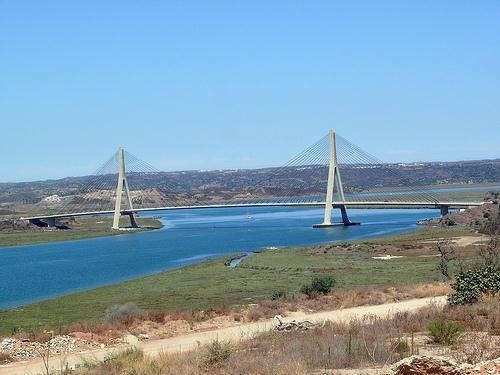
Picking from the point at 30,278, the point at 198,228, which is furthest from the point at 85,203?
the point at 30,278

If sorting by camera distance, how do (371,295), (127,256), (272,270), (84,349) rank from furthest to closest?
(127,256)
(272,270)
(371,295)
(84,349)

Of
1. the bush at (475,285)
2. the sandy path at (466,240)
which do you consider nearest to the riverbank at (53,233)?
the sandy path at (466,240)

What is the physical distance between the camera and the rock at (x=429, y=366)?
673 cm

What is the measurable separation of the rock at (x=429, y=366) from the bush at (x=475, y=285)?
22.1 feet

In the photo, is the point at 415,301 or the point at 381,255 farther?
the point at 381,255

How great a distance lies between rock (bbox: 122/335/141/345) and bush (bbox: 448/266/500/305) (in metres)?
5.88

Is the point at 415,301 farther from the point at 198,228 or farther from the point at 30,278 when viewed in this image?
the point at 198,228

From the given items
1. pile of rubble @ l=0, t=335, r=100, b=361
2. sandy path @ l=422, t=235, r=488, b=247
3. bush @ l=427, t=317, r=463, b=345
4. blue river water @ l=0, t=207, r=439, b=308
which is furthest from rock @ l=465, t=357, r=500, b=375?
sandy path @ l=422, t=235, r=488, b=247

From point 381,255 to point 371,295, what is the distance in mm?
27140

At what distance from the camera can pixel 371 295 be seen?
17.8 meters

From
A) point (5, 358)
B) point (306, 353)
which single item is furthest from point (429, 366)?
point (5, 358)

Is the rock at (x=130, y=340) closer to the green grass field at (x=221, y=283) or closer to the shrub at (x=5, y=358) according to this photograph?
the shrub at (x=5, y=358)

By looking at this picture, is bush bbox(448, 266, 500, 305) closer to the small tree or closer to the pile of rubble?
the small tree

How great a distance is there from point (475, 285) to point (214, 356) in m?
6.81
